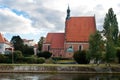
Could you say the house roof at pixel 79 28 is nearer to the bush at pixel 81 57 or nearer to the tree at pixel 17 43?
the tree at pixel 17 43

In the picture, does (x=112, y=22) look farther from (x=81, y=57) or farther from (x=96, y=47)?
(x=96, y=47)

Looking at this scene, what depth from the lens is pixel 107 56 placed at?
6100 centimetres

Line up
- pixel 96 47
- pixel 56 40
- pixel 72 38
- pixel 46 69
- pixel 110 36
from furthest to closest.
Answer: pixel 56 40 < pixel 72 38 < pixel 110 36 < pixel 96 47 < pixel 46 69

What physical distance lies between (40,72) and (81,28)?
34.3m

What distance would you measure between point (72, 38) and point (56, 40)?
5.28m

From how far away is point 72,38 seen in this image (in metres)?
86.6

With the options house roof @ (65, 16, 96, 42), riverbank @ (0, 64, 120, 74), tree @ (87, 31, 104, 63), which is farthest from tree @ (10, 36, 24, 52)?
riverbank @ (0, 64, 120, 74)

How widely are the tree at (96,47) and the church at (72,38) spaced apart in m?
22.8

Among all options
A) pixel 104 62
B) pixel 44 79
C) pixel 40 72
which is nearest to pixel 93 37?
pixel 104 62

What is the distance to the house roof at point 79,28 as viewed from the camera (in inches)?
3398

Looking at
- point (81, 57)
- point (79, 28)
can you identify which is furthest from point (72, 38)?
point (81, 57)

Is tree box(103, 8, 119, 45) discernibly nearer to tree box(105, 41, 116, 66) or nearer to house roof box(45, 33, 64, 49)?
house roof box(45, 33, 64, 49)

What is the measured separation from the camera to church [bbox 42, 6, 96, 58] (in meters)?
86.2

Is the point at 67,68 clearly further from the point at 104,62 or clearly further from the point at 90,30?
the point at 90,30
